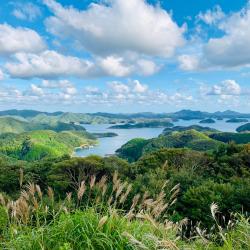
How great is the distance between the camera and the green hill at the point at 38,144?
14488 centimetres

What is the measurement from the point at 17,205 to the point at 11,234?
373 mm

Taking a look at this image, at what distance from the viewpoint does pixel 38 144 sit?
15150cm

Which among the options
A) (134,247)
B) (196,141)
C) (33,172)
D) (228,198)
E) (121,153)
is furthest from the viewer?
(121,153)

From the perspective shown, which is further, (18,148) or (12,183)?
(18,148)

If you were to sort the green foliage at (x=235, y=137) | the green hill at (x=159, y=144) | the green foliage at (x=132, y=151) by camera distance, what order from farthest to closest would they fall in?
the green foliage at (x=132, y=151) < the green hill at (x=159, y=144) < the green foliage at (x=235, y=137)

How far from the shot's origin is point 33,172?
1503 inches

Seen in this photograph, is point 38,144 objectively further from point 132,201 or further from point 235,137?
point 132,201

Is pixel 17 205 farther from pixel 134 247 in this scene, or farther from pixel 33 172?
pixel 33 172

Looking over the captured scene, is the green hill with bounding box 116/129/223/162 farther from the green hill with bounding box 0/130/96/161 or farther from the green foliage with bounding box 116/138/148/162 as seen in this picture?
the green hill with bounding box 0/130/96/161

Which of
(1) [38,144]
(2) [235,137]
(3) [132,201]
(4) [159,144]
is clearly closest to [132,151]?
(4) [159,144]

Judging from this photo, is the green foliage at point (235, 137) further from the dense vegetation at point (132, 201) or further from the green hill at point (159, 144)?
the dense vegetation at point (132, 201)

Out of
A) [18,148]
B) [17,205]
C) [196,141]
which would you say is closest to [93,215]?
[17,205]

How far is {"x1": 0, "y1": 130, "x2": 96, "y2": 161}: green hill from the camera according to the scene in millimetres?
144875

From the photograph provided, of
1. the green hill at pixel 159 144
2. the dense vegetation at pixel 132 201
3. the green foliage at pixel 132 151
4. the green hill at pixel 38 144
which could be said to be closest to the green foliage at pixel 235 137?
the green hill at pixel 159 144
